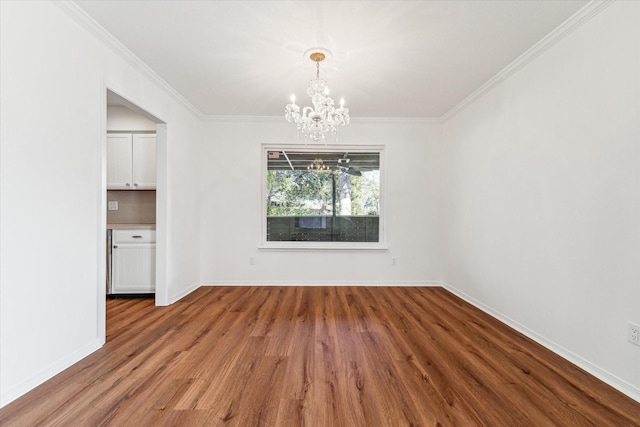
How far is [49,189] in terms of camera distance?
1828 mm

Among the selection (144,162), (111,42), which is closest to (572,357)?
(111,42)

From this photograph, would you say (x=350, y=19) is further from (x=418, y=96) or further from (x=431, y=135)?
(x=431, y=135)

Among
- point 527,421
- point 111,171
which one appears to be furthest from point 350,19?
point 111,171

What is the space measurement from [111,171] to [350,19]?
3484 mm

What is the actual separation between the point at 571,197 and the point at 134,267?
4502 millimetres

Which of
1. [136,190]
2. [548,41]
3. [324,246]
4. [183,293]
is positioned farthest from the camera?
[324,246]

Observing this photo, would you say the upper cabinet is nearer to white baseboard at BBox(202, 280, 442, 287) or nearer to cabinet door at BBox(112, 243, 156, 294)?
cabinet door at BBox(112, 243, 156, 294)

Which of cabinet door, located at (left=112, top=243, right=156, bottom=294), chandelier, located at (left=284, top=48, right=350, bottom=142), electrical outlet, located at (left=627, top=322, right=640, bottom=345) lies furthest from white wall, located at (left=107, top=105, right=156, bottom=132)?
electrical outlet, located at (left=627, top=322, right=640, bottom=345)

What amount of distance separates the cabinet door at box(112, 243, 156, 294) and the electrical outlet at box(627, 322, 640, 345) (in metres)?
4.34

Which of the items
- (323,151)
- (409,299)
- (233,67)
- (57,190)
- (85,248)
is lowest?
(409,299)

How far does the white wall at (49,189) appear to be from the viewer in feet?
5.26

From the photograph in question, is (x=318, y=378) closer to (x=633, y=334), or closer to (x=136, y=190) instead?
(x=633, y=334)

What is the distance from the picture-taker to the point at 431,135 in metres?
4.33

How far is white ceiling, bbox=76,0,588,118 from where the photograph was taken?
2.01 metres
